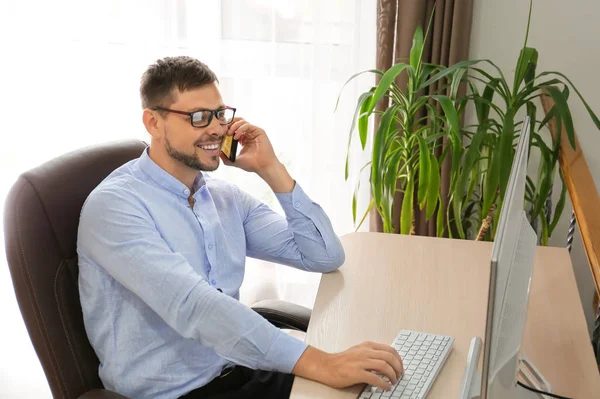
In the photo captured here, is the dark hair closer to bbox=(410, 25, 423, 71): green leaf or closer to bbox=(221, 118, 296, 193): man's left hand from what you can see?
bbox=(221, 118, 296, 193): man's left hand

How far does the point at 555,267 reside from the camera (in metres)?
1.68

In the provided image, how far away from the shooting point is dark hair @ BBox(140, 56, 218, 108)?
1543mm

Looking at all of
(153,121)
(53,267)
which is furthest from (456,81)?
(53,267)

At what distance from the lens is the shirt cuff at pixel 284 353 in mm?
1264

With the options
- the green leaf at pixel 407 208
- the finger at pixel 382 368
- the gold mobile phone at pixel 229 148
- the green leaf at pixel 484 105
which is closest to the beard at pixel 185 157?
the gold mobile phone at pixel 229 148

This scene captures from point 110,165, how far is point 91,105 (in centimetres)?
130

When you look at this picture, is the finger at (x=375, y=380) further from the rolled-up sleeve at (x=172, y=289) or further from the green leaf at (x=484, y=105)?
the green leaf at (x=484, y=105)

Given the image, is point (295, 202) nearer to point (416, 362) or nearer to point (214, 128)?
point (214, 128)

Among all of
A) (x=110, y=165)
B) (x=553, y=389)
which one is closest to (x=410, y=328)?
(x=553, y=389)

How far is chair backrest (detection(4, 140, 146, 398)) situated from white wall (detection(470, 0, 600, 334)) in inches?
62.7

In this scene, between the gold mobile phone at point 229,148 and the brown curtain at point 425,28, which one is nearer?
the gold mobile phone at point 229,148

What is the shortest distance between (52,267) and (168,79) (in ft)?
1.55

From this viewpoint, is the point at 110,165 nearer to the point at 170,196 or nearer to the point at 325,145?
the point at 170,196

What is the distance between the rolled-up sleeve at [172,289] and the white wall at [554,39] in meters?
1.56
